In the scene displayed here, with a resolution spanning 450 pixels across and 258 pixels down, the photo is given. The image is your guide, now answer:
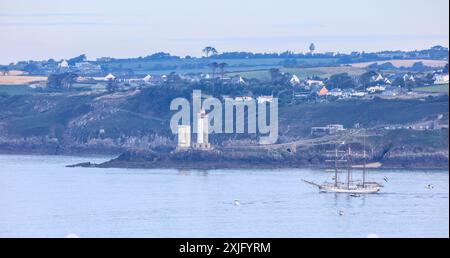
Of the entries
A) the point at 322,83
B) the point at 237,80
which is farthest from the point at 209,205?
the point at 322,83

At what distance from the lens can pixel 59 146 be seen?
69500mm

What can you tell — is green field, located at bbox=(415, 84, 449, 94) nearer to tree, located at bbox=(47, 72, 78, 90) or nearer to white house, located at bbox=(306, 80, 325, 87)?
white house, located at bbox=(306, 80, 325, 87)

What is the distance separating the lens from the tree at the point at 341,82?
82.4 meters

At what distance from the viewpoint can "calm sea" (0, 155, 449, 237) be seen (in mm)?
27500

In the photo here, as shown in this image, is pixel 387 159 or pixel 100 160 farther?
pixel 100 160

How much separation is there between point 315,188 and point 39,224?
585 inches

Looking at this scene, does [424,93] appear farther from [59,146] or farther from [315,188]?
[315,188]

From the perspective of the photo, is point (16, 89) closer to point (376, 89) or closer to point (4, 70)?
point (4, 70)

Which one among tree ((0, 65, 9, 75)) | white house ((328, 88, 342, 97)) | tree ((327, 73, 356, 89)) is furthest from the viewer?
tree ((0, 65, 9, 75))

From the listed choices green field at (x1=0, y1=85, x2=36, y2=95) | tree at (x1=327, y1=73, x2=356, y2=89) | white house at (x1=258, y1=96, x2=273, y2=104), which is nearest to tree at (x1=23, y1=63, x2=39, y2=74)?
green field at (x1=0, y1=85, x2=36, y2=95)

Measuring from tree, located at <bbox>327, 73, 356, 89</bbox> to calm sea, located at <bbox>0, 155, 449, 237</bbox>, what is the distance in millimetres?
31724

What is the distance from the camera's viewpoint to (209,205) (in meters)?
34.4

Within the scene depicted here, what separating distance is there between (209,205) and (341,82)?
49.8m
